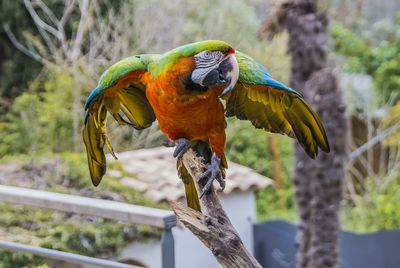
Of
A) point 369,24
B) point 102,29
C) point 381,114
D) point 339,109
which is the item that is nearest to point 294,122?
point 339,109

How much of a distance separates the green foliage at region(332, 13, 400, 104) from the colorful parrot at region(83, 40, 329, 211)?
471 cm

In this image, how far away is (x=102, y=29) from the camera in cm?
540

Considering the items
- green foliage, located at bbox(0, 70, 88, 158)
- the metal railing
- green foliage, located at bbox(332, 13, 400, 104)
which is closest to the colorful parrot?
the metal railing

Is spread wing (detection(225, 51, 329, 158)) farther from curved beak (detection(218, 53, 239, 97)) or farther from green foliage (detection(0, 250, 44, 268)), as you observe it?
green foliage (detection(0, 250, 44, 268))

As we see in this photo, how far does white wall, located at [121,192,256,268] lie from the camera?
3490 mm

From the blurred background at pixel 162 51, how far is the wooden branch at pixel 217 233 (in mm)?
2748

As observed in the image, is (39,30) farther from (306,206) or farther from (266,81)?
(266,81)

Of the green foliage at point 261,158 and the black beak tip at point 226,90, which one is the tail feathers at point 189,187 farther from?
the green foliage at point 261,158

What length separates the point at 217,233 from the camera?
1.29 metres

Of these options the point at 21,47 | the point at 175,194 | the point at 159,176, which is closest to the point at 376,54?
the point at 159,176

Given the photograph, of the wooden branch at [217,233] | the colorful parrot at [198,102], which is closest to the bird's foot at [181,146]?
the colorful parrot at [198,102]

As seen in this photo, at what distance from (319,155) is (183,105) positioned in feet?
6.27

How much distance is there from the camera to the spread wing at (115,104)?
131cm

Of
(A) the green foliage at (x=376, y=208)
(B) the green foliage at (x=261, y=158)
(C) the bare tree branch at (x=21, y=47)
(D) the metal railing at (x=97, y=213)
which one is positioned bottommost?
(D) the metal railing at (x=97, y=213)
